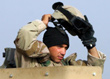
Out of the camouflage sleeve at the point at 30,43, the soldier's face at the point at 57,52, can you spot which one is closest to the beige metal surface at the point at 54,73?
the camouflage sleeve at the point at 30,43

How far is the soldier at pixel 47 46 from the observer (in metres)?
2.40

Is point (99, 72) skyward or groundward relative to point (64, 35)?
groundward

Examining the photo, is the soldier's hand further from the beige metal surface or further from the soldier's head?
the beige metal surface

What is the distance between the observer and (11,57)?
276cm

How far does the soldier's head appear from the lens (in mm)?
2576

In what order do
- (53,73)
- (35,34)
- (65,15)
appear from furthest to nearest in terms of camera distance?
(65,15) → (35,34) → (53,73)

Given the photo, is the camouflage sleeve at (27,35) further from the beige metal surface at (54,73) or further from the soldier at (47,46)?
the beige metal surface at (54,73)

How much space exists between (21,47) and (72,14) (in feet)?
1.75

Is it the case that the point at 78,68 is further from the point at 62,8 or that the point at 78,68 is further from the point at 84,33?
the point at 62,8

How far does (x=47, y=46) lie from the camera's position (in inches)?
103

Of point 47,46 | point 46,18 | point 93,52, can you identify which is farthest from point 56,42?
point 93,52

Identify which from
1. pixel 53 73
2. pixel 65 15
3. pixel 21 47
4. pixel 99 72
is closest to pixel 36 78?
pixel 53 73

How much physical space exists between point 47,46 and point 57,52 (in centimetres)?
11

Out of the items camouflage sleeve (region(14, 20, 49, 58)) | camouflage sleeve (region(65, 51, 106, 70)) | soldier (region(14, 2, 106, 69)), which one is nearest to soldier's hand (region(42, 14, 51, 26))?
soldier (region(14, 2, 106, 69))
